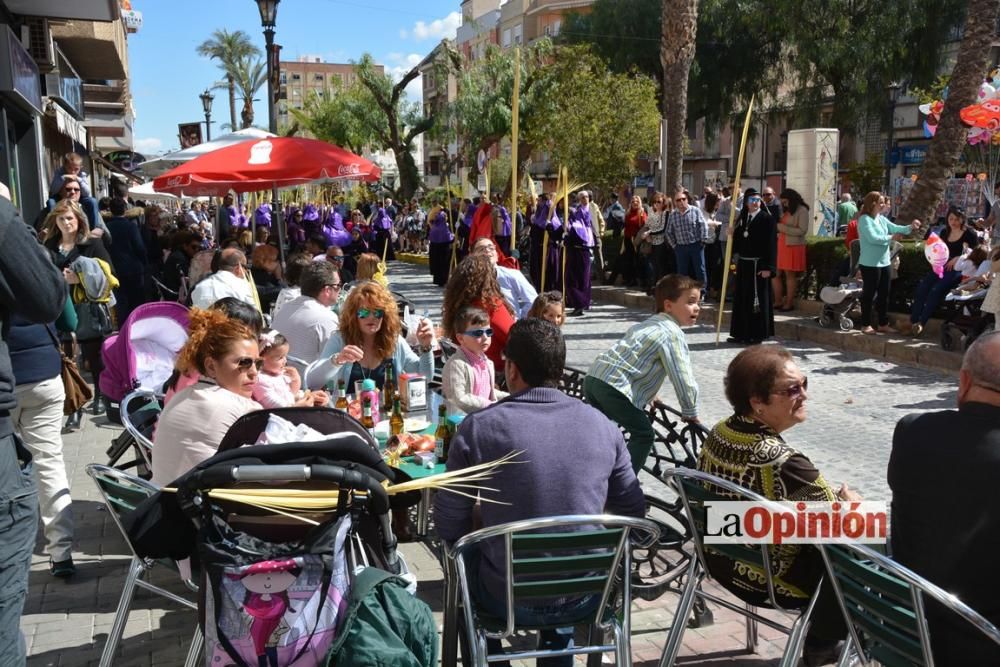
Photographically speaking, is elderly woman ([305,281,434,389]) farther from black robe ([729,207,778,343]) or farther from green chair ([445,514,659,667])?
black robe ([729,207,778,343])

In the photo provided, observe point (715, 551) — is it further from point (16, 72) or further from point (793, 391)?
point (16, 72)

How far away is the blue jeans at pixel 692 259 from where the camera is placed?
1472 cm

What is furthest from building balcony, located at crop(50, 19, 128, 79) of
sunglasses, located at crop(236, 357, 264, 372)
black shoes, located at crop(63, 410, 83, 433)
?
sunglasses, located at crop(236, 357, 264, 372)

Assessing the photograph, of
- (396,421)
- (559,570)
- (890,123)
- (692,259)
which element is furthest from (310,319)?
(890,123)

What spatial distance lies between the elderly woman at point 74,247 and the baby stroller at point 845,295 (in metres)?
8.48

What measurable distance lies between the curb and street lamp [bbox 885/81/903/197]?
2553 centimetres

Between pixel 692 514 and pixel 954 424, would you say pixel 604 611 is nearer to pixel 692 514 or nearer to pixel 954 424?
pixel 692 514

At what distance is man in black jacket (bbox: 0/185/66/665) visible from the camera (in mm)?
2648

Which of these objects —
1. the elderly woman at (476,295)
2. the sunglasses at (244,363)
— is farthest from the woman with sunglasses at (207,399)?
the elderly woman at (476,295)

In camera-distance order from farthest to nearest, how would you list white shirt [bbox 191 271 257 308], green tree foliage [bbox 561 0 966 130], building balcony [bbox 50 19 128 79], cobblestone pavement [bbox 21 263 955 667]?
1. green tree foliage [bbox 561 0 966 130]
2. building balcony [bbox 50 19 128 79]
3. white shirt [bbox 191 271 257 308]
4. cobblestone pavement [bbox 21 263 955 667]

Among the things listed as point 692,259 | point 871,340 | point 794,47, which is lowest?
point 871,340

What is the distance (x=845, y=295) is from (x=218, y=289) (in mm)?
7879

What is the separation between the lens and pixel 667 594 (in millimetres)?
4488

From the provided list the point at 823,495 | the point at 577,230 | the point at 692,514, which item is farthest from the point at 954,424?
the point at 577,230
